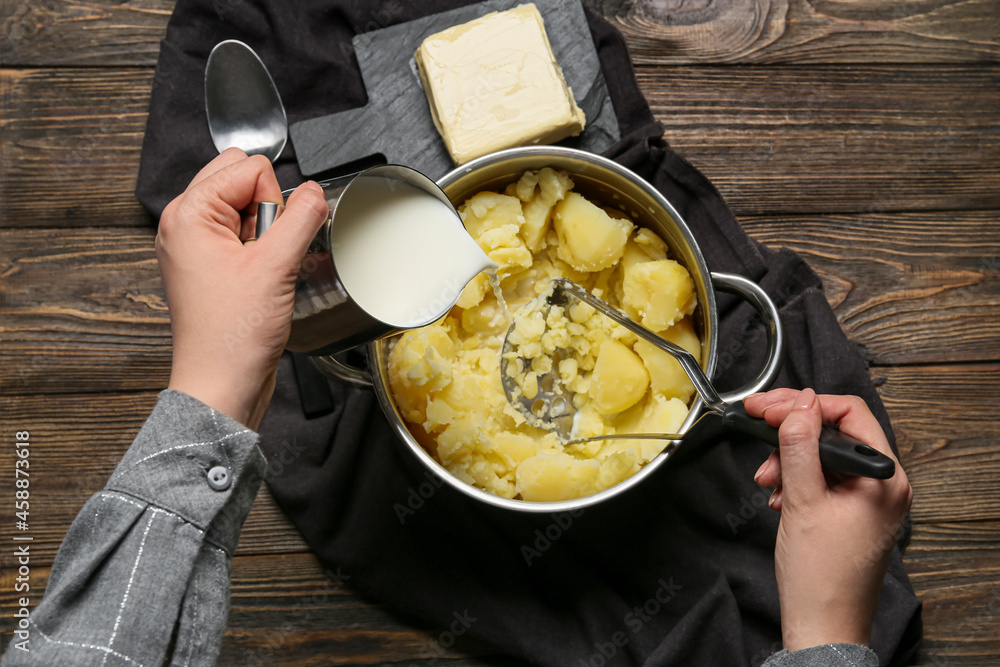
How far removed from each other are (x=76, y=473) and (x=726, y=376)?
1244mm

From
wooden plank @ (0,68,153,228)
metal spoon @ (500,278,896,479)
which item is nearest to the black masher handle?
metal spoon @ (500,278,896,479)

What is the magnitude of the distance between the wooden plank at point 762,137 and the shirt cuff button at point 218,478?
0.77m

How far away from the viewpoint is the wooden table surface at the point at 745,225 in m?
1.30

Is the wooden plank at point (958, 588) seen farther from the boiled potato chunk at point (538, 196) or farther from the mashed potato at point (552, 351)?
the boiled potato chunk at point (538, 196)

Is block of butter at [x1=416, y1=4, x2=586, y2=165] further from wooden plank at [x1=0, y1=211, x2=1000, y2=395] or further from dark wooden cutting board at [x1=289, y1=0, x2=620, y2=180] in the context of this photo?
wooden plank at [x1=0, y1=211, x2=1000, y2=395]

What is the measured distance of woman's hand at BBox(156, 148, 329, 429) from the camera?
2.63 feet

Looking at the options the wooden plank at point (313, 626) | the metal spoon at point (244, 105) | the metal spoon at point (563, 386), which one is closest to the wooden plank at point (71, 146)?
the metal spoon at point (244, 105)

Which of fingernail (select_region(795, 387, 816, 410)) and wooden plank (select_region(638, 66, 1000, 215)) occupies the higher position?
wooden plank (select_region(638, 66, 1000, 215))

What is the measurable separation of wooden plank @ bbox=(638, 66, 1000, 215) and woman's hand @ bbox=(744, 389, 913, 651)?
64cm

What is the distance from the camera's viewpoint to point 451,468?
1.13 meters

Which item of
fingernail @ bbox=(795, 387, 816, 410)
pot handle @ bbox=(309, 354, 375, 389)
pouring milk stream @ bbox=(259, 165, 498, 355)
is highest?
pouring milk stream @ bbox=(259, 165, 498, 355)

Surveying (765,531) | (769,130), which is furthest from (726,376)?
(769,130)

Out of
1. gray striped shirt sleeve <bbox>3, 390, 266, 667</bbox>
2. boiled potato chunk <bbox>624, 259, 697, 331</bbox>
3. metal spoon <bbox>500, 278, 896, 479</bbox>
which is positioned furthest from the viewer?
boiled potato chunk <bbox>624, 259, 697, 331</bbox>

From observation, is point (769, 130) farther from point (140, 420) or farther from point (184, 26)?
point (140, 420)
